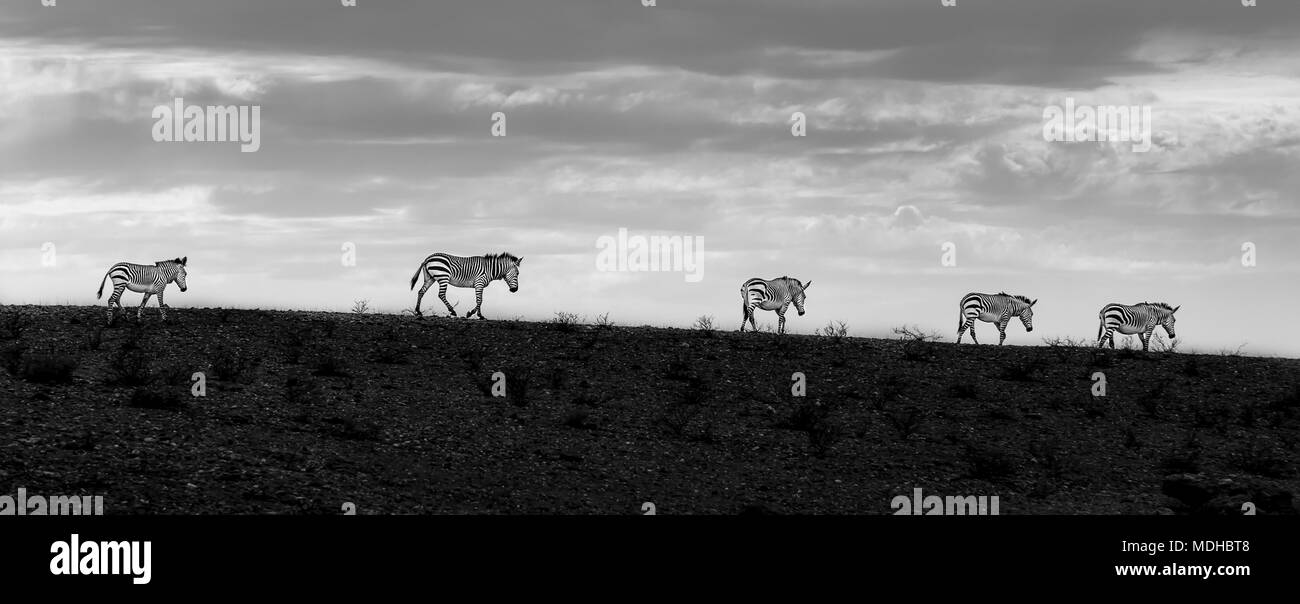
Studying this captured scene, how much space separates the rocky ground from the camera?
1978 centimetres

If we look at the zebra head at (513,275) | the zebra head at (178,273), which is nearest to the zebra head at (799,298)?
the zebra head at (513,275)

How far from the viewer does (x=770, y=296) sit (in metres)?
33.6

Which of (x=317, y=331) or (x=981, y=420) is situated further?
(x=317, y=331)

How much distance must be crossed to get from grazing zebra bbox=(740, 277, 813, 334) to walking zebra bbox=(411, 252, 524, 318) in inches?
255

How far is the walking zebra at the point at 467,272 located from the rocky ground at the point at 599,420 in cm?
275

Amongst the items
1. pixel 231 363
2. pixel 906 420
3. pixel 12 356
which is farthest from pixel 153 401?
pixel 906 420

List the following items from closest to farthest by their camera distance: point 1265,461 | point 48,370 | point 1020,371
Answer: point 48,370
point 1265,461
point 1020,371

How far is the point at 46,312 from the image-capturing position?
29.7m

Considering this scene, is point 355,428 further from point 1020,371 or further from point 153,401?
point 1020,371

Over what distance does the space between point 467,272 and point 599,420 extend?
11.1m
